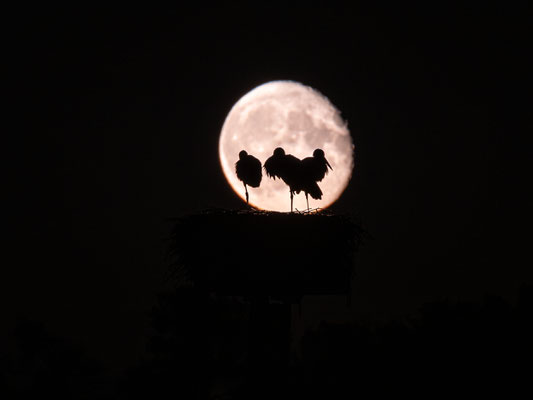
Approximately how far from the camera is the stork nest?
11.1 meters

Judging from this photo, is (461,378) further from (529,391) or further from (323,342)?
(323,342)

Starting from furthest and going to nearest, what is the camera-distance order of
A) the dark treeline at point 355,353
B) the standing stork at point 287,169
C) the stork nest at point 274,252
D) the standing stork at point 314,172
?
the dark treeline at point 355,353 < the standing stork at point 314,172 < the standing stork at point 287,169 < the stork nest at point 274,252

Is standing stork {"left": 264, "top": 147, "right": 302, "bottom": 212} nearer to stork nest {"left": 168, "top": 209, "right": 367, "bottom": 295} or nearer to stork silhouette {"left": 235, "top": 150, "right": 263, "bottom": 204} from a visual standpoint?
stork silhouette {"left": 235, "top": 150, "right": 263, "bottom": 204}

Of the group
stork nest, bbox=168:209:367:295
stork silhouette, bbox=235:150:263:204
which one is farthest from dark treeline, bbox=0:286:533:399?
stork nest, bbox=168:209:367:295

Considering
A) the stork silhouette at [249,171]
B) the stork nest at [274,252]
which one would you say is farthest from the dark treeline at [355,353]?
the stork nest at [274,252]

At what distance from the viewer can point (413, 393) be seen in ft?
65.6

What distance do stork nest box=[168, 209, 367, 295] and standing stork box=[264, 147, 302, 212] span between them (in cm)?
319

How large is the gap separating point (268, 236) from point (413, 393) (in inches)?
382

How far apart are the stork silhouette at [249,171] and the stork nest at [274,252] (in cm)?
404

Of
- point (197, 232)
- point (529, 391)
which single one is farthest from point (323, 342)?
point (197, 232)

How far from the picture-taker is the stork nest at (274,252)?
11117 mm

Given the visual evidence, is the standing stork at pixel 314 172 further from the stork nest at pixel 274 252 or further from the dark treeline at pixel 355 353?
the dark treeline at pixel 355 353

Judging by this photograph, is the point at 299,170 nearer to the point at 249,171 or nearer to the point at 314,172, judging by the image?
the point at 314,172

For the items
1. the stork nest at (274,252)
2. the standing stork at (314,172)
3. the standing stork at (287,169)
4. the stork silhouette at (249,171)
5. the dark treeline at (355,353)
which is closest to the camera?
the stork nest at (274,252)
